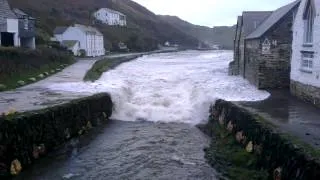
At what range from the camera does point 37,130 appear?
15.9 metres

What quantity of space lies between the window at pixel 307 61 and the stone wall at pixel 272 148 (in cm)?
507

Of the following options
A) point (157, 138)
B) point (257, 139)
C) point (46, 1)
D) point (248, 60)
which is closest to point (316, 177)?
point (257, 139)

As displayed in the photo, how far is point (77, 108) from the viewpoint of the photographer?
20.2m

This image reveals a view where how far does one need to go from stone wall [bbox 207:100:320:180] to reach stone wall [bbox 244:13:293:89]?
884 centimetres

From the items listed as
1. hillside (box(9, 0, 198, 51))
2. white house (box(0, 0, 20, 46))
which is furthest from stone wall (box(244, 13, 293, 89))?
hillside (box(9, 0, 198, 51))

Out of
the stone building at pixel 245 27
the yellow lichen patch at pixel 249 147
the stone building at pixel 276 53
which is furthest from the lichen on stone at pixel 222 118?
the stone building at pixel 245 27

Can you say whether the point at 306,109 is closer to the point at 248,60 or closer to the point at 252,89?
the point at 252,89

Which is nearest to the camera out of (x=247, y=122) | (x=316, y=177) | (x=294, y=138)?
(x=316, y=177)

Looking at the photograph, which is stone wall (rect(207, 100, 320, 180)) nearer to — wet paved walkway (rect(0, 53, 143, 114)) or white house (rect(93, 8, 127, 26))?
wet paved walkway (rect(0, 53, 143, 114))

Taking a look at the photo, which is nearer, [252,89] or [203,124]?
[203,124]

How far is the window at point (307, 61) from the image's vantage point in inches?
878

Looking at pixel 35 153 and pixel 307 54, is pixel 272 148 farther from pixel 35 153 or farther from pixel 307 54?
pixel 307 54

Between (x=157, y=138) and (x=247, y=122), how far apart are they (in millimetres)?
4382

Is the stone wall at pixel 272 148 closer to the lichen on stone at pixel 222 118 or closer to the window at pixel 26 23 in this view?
the lichen on stone at pixel 222 118
